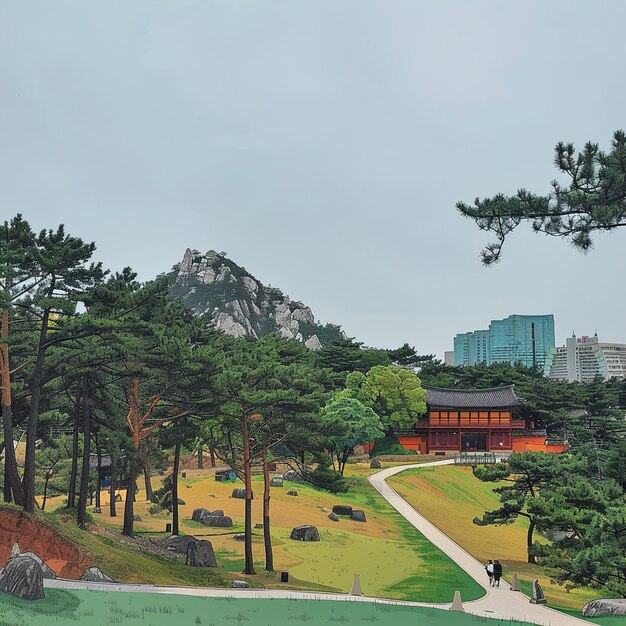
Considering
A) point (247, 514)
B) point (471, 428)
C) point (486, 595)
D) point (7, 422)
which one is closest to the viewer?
point (7, 422)

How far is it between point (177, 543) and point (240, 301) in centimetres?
10344

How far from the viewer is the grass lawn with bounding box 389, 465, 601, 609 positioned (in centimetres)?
2542

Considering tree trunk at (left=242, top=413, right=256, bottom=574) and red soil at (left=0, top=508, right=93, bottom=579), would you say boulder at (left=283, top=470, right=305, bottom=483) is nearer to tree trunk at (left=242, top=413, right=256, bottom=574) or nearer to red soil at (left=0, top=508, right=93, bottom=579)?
tree trunk at (left=242, top=413, right=256, bottom=574)

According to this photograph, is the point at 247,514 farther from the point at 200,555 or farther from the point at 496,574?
the point at 496,574

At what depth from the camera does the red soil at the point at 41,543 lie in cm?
1978

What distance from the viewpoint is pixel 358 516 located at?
35.3 meters

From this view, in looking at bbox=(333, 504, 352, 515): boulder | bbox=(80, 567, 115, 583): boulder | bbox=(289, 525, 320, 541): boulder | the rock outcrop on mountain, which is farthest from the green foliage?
the rock outcrop on mountain

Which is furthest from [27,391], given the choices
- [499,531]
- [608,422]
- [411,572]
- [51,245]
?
[608,422]

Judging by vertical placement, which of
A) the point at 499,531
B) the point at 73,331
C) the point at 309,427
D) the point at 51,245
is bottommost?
the point at 499,531

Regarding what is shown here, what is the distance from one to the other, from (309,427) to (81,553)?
10.1m

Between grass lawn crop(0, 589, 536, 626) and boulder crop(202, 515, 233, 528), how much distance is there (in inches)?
608

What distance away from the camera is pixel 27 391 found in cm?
2416

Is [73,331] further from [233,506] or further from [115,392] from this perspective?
[233,506]

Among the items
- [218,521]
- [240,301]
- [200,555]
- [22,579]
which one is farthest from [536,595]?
[240,301]
